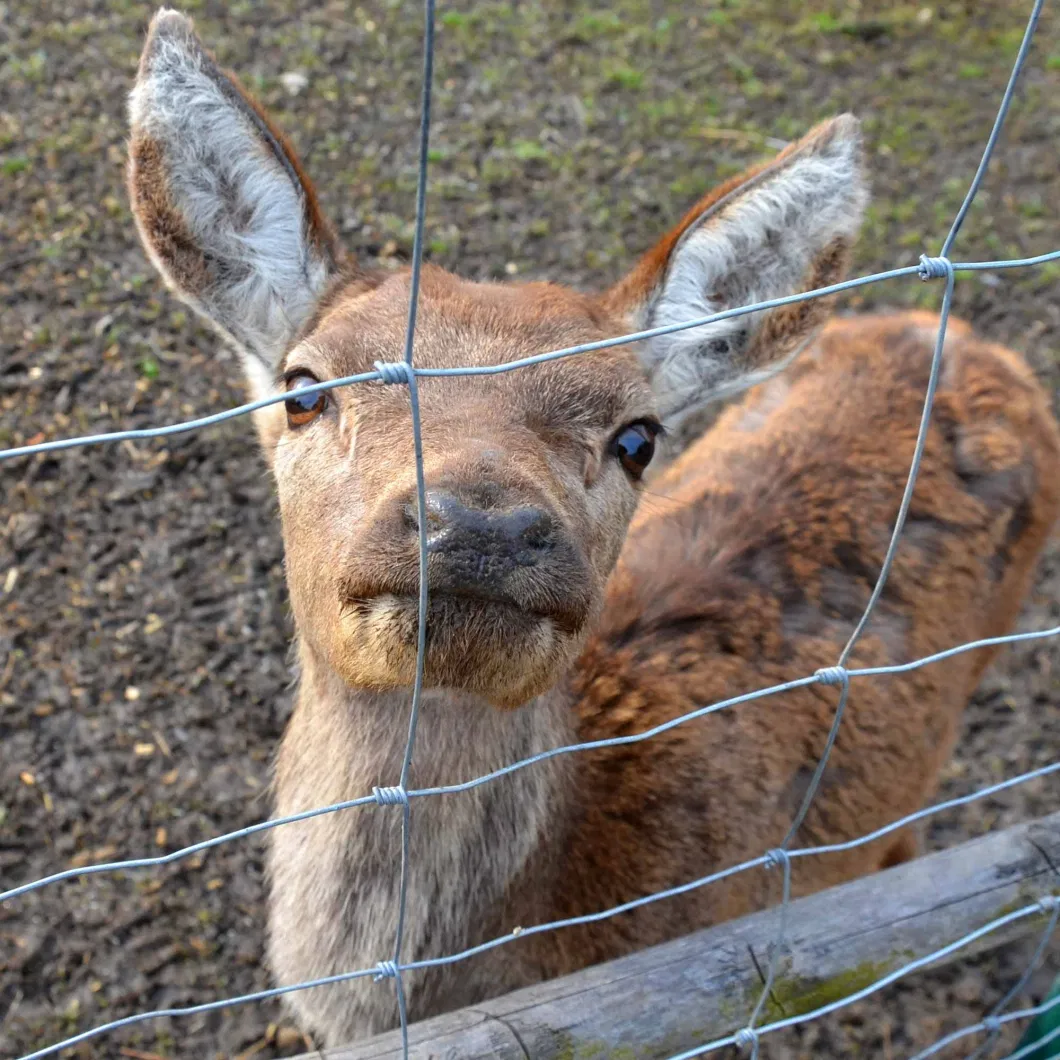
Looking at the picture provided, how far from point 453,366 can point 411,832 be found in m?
1.02

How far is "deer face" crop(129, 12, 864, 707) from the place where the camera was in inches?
72.1

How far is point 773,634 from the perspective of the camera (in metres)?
3.28

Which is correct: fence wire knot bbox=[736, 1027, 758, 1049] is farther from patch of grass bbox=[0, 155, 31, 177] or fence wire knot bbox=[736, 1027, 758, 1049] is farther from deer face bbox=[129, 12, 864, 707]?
patch of grass bbox=[0, 155, 31, 177]

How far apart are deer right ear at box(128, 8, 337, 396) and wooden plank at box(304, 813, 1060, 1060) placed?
1618 millimetres

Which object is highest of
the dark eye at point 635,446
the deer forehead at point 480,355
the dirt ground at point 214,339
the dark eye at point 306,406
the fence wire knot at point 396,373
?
the fence wire knot at point 396,373

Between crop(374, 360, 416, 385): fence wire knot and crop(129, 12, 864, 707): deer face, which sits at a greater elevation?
crop(374, 360, 416, 385): fence wire knot

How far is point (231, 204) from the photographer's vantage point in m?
2.63

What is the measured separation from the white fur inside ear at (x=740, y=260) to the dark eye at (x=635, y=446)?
423 mm

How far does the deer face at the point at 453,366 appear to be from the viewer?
1830mm

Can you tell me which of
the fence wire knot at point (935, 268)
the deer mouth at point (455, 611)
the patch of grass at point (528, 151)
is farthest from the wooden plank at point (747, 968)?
the patch of grass at point (528, 151)

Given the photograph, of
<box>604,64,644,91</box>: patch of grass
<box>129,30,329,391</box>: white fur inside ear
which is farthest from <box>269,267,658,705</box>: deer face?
Result: <box>604,64,644,91</box>: patch of grass

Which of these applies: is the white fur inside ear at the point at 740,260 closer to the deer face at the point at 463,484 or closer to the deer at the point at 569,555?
the deer at the point at 569,555

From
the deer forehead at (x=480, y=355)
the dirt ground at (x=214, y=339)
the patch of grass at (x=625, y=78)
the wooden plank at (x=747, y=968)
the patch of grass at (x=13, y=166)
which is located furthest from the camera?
the patch of grass at (x=625, y=78)

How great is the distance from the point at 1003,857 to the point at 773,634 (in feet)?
3.35
